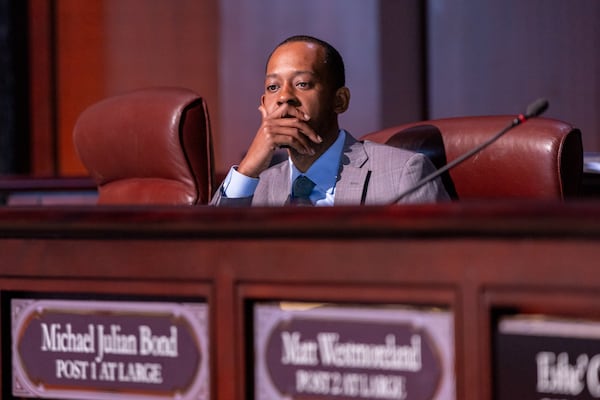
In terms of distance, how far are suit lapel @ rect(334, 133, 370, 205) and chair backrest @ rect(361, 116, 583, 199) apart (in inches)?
5.6

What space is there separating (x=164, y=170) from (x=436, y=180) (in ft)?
2.40

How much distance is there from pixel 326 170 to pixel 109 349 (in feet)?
2.58

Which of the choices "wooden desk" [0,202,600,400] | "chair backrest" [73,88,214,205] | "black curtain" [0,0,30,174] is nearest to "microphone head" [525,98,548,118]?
"wooden desk" [0,202,600,400]

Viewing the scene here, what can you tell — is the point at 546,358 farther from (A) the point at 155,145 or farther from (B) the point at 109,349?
(A) the point at 155,145

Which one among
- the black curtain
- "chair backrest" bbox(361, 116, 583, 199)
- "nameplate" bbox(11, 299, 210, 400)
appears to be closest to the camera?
"nameplate" bbox(11, 299, 210, 400)

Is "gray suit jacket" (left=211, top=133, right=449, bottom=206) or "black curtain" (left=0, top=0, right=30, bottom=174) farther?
"black curtain" (left=0, top=0, right=30, bottom=174)

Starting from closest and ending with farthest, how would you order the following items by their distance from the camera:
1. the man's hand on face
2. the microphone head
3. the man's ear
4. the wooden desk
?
the wooden desk < the microphone head < the man's hand on face < the man's ear

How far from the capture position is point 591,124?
133 inches

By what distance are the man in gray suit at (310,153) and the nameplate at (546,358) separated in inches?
31.3

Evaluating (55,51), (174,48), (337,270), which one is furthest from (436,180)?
(55,51)

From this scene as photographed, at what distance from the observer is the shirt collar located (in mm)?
1724

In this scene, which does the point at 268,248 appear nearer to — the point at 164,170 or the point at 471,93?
the point at 164,170

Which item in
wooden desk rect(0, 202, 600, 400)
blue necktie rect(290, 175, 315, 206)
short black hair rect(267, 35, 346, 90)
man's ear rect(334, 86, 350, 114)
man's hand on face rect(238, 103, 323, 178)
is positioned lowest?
wooden desk rect(0, 202, 600, 400)

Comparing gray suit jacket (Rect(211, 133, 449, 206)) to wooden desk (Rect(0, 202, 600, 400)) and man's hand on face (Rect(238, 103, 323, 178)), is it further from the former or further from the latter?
wooden desk (Rect(0, 202, 600, 400))
